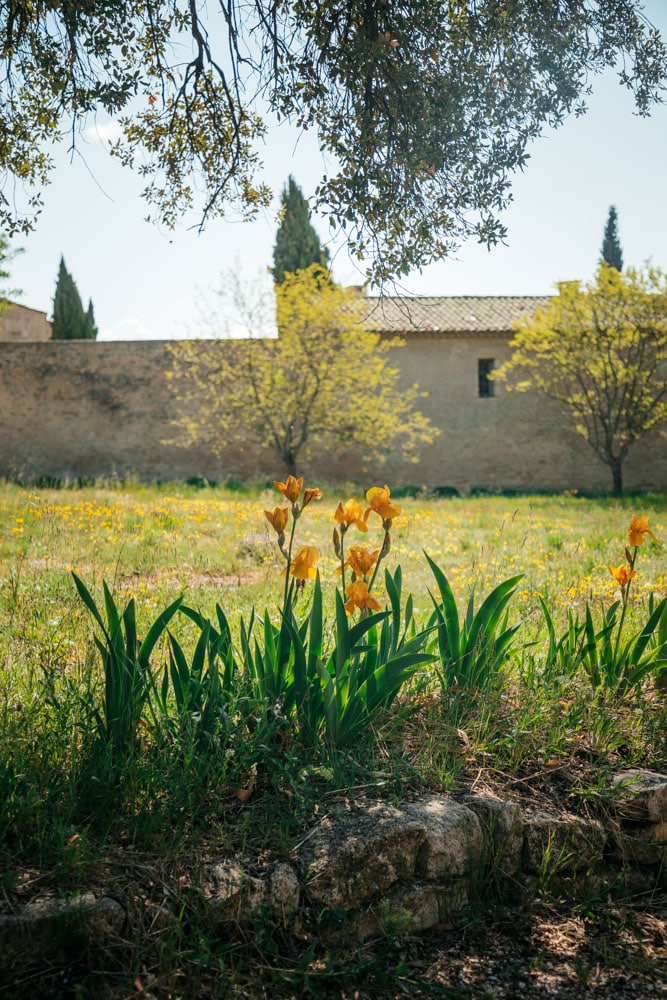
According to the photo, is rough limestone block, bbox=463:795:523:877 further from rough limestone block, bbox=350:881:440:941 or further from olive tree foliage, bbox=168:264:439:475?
olive tree foliage, bbox=168:264:439:475

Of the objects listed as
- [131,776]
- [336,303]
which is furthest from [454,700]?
[336,303]

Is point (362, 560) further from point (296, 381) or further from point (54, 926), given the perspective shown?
point (296, 381)

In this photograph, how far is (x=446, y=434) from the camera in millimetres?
18031

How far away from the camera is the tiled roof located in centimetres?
1786

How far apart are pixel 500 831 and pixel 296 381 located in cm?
1373

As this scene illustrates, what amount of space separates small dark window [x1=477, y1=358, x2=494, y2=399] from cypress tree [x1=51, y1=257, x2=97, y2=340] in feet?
60.2

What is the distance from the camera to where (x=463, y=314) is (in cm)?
1894

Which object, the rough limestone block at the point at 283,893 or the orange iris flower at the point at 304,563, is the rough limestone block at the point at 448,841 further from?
the orange iris flower at the point at 304,563

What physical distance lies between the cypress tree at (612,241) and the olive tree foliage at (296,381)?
24.6 meters

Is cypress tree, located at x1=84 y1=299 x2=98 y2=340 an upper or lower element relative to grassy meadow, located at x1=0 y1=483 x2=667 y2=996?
upper

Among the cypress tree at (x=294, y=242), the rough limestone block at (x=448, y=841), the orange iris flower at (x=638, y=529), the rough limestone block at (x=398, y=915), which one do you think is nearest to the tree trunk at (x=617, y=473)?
the cypress tree at (x=294, y=242)

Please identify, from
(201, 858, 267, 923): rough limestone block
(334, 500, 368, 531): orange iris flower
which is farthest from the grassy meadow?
(334, 500, 368, 531): orange iris flower

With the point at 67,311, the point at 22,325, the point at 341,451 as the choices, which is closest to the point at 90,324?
the point at 67,311

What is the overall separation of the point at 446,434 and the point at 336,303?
473 cm
